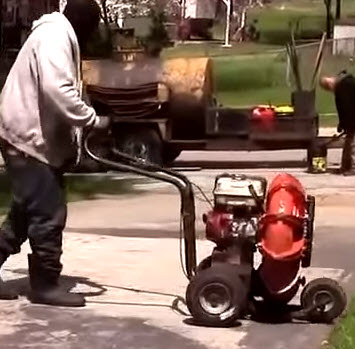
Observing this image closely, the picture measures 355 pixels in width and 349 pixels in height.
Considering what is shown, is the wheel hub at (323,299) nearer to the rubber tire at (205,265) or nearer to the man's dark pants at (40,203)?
the rubber tire at (205,265)

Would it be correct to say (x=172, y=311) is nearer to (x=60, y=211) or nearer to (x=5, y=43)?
(x=60, y=211)

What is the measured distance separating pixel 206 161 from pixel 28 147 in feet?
32.1

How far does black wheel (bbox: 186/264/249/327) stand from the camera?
7.14 m

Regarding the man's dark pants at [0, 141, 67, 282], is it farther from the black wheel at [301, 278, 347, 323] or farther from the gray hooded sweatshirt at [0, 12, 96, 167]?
the black wheel at [301, 278, 347, 323]

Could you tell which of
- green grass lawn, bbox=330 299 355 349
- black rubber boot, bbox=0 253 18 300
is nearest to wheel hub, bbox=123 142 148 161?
black rubber boot, bbox=0 253 18 300

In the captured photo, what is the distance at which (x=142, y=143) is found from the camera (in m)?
15.5

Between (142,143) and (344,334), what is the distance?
8797 millimetres

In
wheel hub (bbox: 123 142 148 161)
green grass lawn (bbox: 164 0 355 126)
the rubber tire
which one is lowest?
green grass lawn (bbox: 164 0 355 126)

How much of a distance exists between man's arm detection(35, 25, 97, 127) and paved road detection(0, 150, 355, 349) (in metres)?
1.17

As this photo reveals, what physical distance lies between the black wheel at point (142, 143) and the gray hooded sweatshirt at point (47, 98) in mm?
7915

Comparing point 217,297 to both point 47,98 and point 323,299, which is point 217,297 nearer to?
point 323,299

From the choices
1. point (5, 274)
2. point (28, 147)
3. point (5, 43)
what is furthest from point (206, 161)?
point (5, 43)

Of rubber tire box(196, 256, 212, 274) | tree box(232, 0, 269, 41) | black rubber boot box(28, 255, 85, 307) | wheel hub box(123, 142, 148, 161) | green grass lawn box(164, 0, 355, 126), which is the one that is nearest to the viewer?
rubber tire box(196, 256, 212, 274)

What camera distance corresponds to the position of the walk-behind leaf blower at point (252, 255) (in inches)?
282
